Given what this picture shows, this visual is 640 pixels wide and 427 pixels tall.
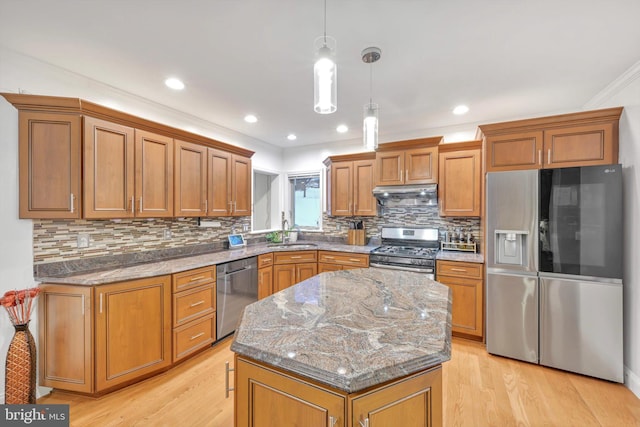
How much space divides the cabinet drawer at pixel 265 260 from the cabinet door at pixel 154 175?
1.23 metres

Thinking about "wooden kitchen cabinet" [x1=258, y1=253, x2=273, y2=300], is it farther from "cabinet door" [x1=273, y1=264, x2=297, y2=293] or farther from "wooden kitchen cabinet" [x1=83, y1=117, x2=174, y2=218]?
"wooden kitchen cabinet" [x1=83, y1=117, x2=174, y2=218]

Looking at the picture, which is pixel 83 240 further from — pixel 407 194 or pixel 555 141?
pixel 555 141

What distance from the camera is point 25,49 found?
6.48 ft

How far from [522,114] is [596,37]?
156cm

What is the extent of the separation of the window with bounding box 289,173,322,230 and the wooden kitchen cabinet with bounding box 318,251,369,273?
921 mm

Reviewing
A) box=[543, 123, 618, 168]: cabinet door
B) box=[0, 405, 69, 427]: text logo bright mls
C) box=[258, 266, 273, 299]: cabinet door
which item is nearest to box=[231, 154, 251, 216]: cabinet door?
box=[258, 266, 273, 299]: cabinet door

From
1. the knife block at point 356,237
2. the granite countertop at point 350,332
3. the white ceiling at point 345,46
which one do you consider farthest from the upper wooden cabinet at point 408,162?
the granite countertop at point 350,332

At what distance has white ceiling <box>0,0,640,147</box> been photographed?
1.60 m

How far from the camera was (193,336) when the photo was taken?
2.67 m

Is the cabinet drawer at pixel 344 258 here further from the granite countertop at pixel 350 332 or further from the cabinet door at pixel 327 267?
the granite countertop at pixel 350 332

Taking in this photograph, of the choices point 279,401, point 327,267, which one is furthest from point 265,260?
→ point 279,401

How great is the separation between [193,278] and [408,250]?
2.68 meters

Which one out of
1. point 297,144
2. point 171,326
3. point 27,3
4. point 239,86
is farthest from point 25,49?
point 297,144

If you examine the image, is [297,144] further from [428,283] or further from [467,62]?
[428,283]
